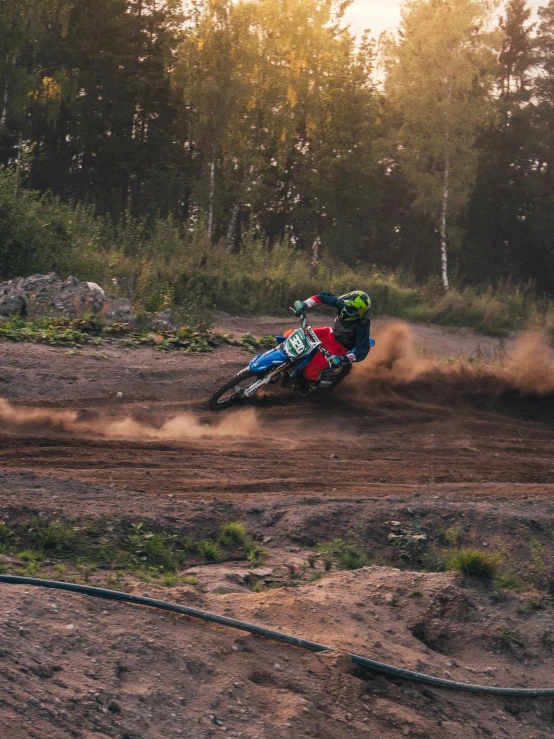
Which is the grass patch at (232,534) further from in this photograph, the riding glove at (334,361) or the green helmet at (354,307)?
the green helmet at (354,307)

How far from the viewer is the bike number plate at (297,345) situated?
1273cm

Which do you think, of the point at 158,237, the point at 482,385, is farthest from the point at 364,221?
the point at 482,385

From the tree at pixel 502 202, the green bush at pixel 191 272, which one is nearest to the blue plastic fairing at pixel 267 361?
the green bush at pixel 191 272

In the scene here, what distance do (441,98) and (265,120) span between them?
8.16 meters

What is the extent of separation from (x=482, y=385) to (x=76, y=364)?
23.7ft

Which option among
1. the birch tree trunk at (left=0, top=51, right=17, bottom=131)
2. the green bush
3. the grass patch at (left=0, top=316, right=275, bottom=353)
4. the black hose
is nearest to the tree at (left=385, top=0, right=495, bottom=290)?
the green bush

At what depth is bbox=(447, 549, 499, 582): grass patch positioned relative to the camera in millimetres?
8312

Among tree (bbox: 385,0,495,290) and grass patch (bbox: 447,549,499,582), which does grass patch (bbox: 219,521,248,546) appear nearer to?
grass patch (bbox: 447,549,499,582)

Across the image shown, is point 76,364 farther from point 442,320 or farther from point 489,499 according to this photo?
point 442,320

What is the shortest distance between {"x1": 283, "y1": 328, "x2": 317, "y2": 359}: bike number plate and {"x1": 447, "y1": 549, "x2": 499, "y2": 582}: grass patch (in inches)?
195

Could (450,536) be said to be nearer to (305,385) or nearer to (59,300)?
(305,385)

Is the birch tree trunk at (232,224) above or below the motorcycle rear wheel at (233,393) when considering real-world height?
above

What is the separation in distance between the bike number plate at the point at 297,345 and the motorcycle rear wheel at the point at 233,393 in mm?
585

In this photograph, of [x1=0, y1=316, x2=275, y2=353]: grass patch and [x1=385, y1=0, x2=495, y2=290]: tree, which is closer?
[x1=0, y1=316, x2=275, y2=353]: grass patch
